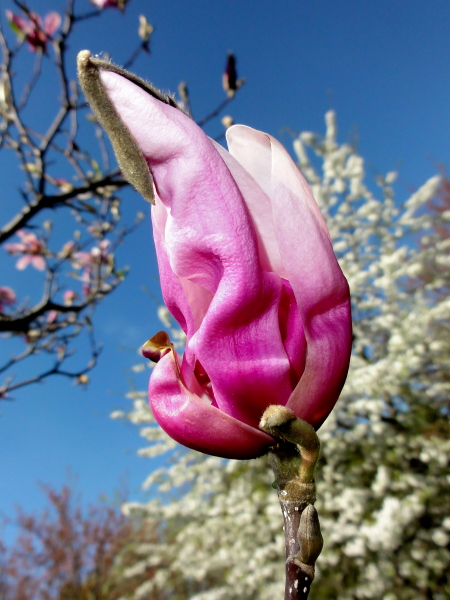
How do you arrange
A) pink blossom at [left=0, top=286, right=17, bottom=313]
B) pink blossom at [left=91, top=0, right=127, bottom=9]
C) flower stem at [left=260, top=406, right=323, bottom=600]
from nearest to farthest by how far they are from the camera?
flower stem at [left=260, top=406, right=323, bottom=600]
pink blossom at [left=91, top=0, right=127, bottom=9]
pink blossom at [left=0, top=286, right=17, bottom=313]

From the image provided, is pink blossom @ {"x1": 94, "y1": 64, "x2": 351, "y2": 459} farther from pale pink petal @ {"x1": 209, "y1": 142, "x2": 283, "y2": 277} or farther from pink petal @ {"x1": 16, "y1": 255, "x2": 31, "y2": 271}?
pink petal @ {"x1": 16, "y1": 255, "x2": 31, "y2": 271}

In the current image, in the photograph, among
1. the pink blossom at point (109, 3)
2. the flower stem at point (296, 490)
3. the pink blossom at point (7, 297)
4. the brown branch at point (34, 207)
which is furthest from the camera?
the pink blossom at point (7, 297)

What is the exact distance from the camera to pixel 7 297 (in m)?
3.01

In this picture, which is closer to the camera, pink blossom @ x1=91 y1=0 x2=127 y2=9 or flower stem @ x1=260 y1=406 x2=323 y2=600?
flower stem @ x1=260 y1=406 x2=323 y2=600

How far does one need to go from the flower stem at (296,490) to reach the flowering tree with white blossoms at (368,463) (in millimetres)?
3128

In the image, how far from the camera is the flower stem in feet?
1.18

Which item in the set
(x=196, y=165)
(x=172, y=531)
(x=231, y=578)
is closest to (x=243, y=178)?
(x=196, y=165)

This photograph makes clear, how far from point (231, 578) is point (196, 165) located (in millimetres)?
4668

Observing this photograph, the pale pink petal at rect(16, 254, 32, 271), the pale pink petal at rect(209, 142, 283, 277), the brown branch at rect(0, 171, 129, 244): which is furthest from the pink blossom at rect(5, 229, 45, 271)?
the pale pink petal at rect(209, 142, 283, 277)

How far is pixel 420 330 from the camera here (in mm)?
3590

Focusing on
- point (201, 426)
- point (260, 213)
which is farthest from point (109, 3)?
point (201, 426)

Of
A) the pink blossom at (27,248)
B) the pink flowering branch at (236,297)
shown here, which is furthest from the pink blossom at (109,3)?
the pink flowering branch at (236,297)

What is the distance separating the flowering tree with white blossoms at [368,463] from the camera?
3.46 meters

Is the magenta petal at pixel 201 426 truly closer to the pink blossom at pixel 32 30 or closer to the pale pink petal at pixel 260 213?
the pale pink petal at pixel 260 213
